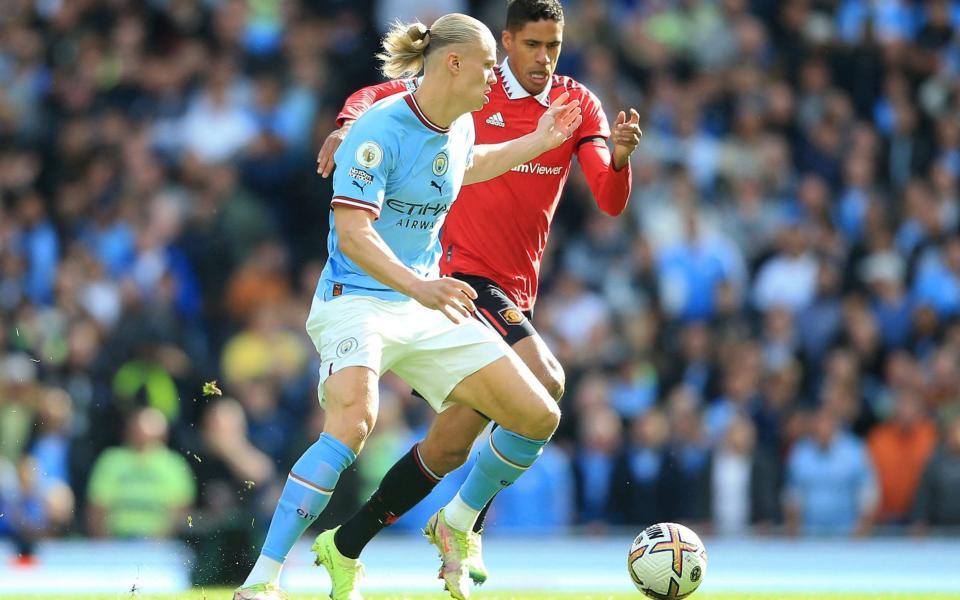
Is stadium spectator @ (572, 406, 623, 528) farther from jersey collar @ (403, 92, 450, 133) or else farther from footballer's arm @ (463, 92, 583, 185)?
jersey collar @ (403, 92, 450, 133)

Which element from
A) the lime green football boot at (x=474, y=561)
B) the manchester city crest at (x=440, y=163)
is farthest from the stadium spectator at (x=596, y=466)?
the manchester city crest at (x=440, y=163)

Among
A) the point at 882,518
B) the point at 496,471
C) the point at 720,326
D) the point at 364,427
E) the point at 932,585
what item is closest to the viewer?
the point at 364,427

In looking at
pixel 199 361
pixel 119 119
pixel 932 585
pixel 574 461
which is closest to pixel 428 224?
pixel 932 585

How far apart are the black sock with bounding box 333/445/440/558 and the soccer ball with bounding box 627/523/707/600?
1162 mm

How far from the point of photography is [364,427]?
7.12 m

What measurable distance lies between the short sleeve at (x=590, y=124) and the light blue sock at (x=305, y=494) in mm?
2636

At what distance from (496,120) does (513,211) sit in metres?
0.55

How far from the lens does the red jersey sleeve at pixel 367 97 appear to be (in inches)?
314

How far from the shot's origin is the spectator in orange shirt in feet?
46.4

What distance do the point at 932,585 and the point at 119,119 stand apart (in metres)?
10.3

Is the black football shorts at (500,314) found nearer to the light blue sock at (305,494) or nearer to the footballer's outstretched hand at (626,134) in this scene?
the footballer's outstretched hand at (626,134)

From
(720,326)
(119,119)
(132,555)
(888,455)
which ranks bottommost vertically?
(132,555)

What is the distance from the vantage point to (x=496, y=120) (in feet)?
29.2

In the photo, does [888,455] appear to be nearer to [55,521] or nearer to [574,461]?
[574,461]
